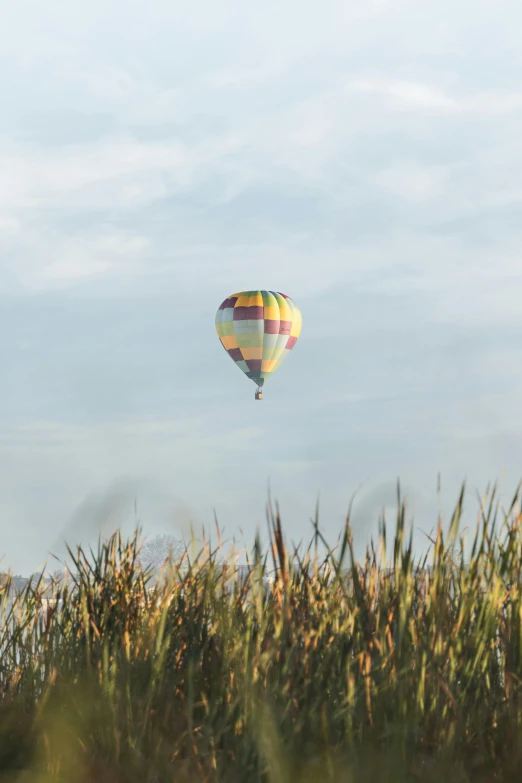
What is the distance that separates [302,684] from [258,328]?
24.0 metres

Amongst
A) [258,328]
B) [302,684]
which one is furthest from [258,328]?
[302,684]

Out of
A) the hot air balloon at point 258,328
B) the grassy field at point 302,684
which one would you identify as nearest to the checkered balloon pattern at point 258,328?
the hot air balloon at point 258,328

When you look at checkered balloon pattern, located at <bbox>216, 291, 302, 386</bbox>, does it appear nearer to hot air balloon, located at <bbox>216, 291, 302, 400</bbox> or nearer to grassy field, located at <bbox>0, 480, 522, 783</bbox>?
hot air balloon, located at <bbox>216, 291, 302, 400</bbox>

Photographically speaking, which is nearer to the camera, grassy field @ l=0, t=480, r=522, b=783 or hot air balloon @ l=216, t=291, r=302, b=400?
grassy field @ l=0, t=480, r=522, b=783

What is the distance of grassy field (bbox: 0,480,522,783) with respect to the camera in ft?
11.3

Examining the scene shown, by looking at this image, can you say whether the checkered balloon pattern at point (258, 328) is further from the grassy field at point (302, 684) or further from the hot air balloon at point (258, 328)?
the grassy field at point (302, 684)

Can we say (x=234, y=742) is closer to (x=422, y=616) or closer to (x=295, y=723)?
(x=295, y=723)

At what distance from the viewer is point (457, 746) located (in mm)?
3611

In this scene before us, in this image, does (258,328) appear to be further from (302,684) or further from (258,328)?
(302,684)

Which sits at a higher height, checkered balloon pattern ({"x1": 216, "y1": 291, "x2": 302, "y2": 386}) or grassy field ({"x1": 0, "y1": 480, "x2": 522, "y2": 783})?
checkered balloon pattern ({"x1": 216, "y1": 291, "x2": 302, "y2": 386})

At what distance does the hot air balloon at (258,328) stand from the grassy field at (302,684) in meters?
22.9

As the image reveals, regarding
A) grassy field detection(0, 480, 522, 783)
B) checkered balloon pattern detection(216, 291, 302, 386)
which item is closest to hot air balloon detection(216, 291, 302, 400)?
checkered balloon pattern detection(216, 291, 302, 386)

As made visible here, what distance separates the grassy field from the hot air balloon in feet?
75.1

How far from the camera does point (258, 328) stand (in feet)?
91.1
